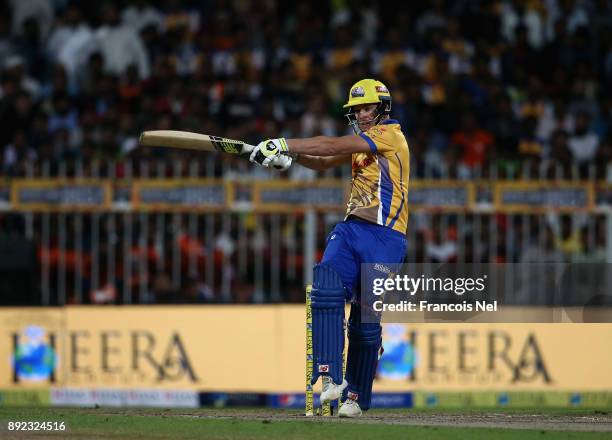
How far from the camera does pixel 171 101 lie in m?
18.4

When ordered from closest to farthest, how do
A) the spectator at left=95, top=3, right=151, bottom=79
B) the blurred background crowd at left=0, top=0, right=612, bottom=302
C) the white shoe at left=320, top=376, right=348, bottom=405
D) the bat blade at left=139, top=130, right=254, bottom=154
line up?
the white shoe at left=320, top=376, right=348, bottom=405 → the bat blade at left=139, top=130, right=254, bottom=154 → the blurred background crowd at left=0, top=0, right=612, bottom=302 → the spectator at left=95, top=3, right=151, bottom=79

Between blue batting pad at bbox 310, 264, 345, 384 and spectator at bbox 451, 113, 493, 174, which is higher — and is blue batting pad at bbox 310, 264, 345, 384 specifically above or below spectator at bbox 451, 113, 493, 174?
below

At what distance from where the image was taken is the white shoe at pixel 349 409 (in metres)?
10.3

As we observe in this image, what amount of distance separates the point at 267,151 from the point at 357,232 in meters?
0.89

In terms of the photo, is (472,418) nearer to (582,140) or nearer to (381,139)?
(381,139)

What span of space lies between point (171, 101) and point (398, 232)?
8.73 meters

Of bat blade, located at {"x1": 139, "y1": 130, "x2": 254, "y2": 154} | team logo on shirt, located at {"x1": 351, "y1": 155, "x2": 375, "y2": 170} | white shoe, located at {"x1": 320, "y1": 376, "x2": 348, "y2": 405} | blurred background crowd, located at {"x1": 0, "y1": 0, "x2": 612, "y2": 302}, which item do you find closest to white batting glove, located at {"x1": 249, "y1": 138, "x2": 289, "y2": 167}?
bat blade, located at {"x1": 139, "y1": 130, "x2": 254, "y2": 154}

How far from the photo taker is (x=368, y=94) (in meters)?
10.3

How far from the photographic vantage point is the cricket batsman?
Answer: 32.6 ft

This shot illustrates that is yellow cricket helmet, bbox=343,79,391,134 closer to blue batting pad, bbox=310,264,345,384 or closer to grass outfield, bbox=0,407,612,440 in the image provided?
blue batting pad, bbox=310,264,345,384

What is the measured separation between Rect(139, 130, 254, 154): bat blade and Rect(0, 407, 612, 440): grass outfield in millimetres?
1993

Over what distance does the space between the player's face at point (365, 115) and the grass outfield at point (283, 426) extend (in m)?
2.16

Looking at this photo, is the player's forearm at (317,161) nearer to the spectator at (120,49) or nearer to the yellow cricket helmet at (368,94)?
the yellow cricket helmet at (368,94)

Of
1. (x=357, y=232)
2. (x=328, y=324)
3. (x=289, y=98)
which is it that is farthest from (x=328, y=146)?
(x=289, y=98)
